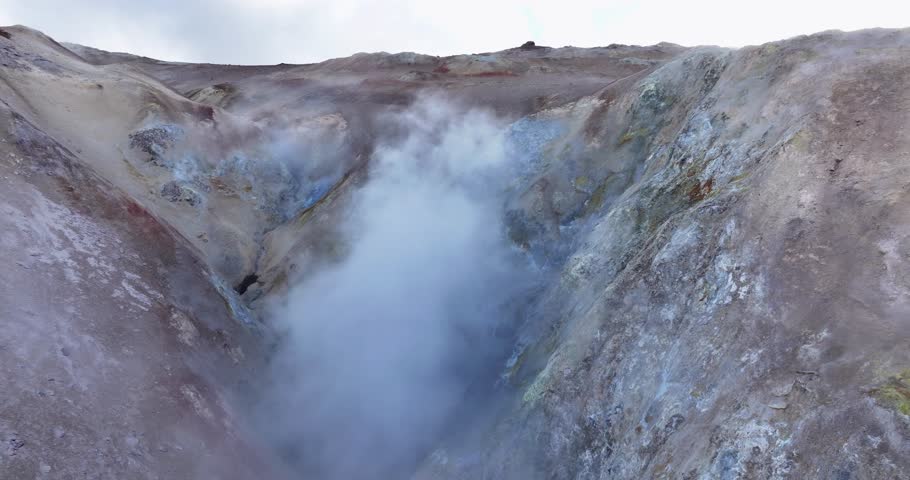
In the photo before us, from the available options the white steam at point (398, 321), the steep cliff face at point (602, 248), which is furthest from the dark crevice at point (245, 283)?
the white steam at point (398, 321)

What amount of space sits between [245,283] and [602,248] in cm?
1954

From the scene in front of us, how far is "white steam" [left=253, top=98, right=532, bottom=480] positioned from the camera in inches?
967

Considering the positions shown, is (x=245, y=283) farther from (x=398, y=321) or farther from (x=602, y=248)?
(x=602, y=248)

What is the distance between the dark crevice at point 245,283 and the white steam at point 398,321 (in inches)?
118

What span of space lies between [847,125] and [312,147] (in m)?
32.4

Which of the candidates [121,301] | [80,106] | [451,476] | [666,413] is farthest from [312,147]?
[666,413]

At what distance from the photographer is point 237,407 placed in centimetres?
2234

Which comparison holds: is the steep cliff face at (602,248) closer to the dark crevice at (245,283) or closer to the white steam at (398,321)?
the dark crevice at (245,283)

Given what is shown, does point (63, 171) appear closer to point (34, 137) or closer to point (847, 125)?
point (34, 137)

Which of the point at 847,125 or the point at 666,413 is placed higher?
the point at 847,125

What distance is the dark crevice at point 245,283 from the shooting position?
31.2 m

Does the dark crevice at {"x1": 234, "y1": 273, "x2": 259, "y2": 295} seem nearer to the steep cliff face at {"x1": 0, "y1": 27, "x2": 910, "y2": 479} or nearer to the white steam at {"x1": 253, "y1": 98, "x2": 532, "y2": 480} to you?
the steep cliff face at {"x1": 0, "y1": 27, "x2": 910, "y2": 479}

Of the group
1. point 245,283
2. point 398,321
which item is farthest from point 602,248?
point 245,283

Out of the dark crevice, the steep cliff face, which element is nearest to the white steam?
the steep cliff face
